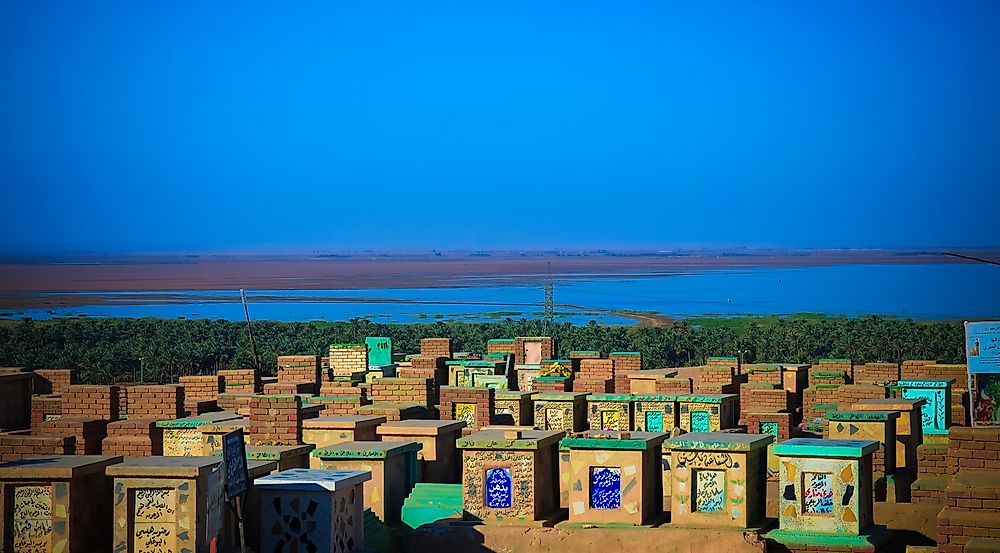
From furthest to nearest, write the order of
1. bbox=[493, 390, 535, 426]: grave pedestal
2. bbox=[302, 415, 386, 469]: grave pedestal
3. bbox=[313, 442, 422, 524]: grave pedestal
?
bbox=[493, 390, 535, 426]: grave pedestal → bbox=[302, 415, 386, 469]: grave pedestal → bbox=[313, 442, 422, 524]: grave pedestal

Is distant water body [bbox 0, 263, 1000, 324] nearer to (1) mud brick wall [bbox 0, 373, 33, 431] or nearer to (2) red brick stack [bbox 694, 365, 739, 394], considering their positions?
(1) mud brick wall [bbox 0, 373, 33, 431]

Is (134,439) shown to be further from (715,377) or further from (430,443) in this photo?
(715,377)

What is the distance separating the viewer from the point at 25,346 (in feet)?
198

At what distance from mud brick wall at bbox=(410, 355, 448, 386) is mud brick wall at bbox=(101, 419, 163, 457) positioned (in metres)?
8.65

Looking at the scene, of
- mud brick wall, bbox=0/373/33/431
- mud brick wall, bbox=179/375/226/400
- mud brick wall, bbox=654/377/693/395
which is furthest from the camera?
mud brick wall, bbox=179/375/226/400

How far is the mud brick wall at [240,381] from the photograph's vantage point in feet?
89.3

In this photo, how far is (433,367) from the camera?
28781mm

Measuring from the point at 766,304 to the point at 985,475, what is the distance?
12334cm

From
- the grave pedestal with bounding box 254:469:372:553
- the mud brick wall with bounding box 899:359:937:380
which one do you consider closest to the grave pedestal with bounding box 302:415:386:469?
the grave pedestal with bounding box 254:469:372:553

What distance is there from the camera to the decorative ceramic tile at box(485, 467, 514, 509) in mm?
16172

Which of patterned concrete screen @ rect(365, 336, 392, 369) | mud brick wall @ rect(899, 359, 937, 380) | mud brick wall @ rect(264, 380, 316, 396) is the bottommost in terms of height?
mud brick wall @ rect(264, 380, 316, 396)

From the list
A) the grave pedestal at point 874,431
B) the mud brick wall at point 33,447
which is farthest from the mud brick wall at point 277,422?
the grave pedestal at point 874,431

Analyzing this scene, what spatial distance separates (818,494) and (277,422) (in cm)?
726

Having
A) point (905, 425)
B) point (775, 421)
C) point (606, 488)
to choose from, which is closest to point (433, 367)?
point (775, 421)
